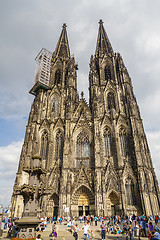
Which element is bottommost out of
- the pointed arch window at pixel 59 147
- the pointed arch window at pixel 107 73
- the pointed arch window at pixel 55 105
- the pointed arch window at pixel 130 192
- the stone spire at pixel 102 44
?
the pointed arch window at pixel 130 192

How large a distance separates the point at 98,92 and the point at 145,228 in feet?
70.5

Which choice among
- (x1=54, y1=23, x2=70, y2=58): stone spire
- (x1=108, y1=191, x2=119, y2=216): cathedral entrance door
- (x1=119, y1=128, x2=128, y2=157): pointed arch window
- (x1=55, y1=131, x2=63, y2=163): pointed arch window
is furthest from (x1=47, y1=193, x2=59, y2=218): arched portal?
(x1=54, y1=23, x2=70, y2=58): stone spire

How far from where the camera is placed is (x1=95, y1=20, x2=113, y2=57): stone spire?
1395 inches

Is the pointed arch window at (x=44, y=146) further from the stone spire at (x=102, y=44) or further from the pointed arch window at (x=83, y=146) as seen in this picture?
the stone spire at (x=102, y=44)

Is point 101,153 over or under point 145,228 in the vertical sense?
over

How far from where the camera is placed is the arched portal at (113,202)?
66.8 feet

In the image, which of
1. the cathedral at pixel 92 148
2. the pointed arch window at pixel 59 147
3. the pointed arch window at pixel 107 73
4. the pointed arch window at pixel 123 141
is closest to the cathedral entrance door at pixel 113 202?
the cathedral at pixel 92 148

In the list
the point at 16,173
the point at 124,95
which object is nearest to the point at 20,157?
the point at 16,173

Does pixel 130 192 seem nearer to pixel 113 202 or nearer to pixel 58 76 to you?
pixel 113 202

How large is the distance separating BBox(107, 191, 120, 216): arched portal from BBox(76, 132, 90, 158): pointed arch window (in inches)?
230

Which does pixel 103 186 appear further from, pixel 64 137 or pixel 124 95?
pixel 124 95

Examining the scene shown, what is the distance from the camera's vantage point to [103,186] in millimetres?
20312

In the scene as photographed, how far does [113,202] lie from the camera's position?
20.9 metres

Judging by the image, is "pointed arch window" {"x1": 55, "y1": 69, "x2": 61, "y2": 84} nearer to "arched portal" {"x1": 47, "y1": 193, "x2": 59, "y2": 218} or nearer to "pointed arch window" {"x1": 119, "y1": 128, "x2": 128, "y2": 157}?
"pointed arch window" {"x1": 119, "y1": 128, "x2": 128, "y2": 157}
